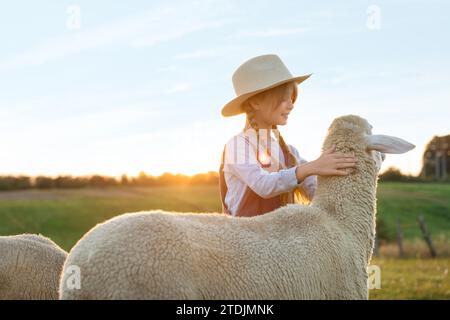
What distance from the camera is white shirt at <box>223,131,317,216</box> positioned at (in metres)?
Result: 5.20

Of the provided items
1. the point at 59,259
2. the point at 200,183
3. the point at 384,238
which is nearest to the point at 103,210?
the point at 200,183

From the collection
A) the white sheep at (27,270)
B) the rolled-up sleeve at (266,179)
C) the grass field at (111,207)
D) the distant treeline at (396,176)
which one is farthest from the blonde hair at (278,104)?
the distant treeline at (396,176)

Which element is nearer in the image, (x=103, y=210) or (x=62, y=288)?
(x=62, y=288)

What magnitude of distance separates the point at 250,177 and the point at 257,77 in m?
0.99

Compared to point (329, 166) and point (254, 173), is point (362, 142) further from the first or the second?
point (254, 173)

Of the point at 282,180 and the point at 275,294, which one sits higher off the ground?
the point at 282,180

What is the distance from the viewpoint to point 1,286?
5.46 meters

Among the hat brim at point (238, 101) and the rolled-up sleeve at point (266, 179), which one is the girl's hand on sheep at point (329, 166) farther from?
the hat brim at point (238, 101)

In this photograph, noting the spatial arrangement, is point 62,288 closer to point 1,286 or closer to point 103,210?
point 1,286

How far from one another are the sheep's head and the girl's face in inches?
20.2

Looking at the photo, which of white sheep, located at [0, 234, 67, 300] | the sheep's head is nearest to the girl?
the sheep's head
